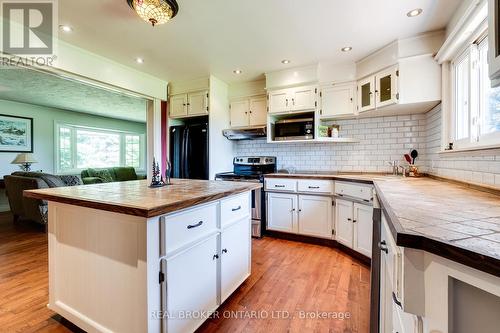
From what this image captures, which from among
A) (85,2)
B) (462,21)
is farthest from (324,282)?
(85,2)

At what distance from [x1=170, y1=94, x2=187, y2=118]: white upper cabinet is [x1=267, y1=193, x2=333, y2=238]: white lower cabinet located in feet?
6.56

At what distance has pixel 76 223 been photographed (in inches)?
54.7

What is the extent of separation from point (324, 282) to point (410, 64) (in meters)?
2.39

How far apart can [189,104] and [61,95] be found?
288 centimetres

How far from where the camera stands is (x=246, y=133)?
362cm

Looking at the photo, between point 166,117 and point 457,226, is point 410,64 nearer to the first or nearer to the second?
point 457,226

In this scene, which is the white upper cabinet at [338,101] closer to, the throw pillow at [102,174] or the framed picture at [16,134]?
the throw pillow at [102,174]

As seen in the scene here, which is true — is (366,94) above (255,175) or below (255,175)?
above

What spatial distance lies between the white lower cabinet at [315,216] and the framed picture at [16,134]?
6.11 metres

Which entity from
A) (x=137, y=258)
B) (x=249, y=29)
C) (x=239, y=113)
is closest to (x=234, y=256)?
(x=137, y=258)

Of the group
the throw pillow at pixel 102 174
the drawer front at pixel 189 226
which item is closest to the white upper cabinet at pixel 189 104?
the drawer front at pixel 189 226

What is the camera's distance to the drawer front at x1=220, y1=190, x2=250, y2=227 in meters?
1.66

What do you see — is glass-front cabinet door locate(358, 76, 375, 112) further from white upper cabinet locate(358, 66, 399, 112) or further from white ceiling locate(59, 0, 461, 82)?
white ceiling locate(59, 0, 461, 82)

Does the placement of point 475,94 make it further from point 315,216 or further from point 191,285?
point 191,285
